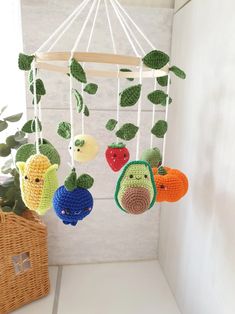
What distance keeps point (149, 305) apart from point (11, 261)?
0.41 metres

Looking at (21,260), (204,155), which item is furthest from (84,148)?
(21,260)

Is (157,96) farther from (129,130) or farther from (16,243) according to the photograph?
(16,243)

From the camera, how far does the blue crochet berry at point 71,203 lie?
40 cm

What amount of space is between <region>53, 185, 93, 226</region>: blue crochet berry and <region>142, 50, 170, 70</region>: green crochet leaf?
0.20m

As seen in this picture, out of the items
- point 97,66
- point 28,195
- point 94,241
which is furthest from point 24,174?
A: point 94,241

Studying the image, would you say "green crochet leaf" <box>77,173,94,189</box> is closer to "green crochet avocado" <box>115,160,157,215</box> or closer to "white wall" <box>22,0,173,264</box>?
"green crochet avocado" <box>115,160,157,215</box>

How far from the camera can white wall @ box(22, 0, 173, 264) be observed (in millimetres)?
768

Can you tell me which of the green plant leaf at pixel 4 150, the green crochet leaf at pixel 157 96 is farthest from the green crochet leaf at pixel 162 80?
the green plant leaf at pixel 4 150

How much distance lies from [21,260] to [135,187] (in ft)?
1.69

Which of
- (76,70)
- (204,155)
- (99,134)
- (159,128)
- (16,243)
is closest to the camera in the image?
(76,70)

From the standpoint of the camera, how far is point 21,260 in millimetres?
757

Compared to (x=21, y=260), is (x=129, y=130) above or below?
above

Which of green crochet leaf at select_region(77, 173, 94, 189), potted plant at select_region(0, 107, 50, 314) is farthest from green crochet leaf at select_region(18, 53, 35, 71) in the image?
potted plant at select_region(0, 107, 50, 314)

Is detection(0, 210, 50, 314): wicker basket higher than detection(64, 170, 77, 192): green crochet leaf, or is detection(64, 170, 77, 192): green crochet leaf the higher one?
detection(64, 170, 77, 192): green crochet leaf
